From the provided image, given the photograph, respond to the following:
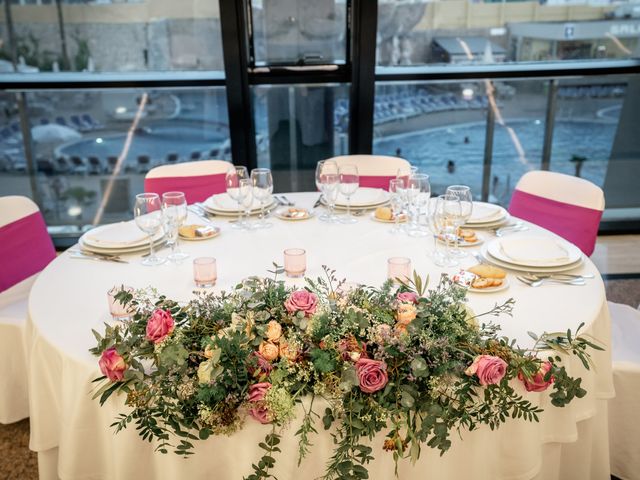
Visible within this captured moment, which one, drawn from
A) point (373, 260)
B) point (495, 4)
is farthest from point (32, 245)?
point (495, 4)

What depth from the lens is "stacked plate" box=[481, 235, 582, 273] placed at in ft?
6.23

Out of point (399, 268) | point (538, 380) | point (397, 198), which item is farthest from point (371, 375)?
point (397, 198)

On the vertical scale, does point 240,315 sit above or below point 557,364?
above

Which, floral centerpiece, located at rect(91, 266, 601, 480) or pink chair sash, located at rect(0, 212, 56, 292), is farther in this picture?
pink chair sash, located at rect(0, 212, 56, 292)

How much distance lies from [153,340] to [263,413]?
0.27 m

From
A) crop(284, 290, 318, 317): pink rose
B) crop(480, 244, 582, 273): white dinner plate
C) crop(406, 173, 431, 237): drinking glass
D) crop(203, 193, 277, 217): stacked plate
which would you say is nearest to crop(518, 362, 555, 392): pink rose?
crop(284, 290, 318, 317): pink rose

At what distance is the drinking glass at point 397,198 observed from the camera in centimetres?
227

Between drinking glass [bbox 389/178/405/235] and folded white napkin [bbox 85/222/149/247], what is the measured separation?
893 millimetres

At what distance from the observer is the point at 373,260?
200 centimetres

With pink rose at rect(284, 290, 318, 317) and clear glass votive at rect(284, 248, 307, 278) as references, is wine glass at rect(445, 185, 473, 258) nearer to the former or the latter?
clear glass votive at rect(284, 248, 307, 278)

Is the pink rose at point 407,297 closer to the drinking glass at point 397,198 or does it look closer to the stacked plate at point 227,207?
the drinking glass at point 397,198

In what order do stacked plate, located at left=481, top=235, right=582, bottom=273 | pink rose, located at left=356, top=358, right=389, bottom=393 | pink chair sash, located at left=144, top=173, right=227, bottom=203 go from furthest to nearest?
pink chair sash, located at left=144, top=173, right=227, bottom=203 < stacked plate, located at left=481, top=235, right=582, bottom=273 < pink rose, located at left=356, top=358, right=389, bottom=393

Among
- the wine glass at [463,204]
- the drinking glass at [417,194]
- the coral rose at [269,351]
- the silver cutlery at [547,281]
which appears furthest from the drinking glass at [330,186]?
the coral rose at [269,351]

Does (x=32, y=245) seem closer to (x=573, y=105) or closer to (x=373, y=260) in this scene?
(x=373, y=260)
